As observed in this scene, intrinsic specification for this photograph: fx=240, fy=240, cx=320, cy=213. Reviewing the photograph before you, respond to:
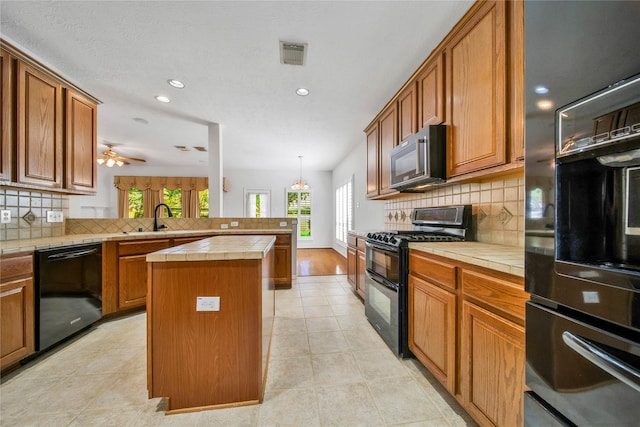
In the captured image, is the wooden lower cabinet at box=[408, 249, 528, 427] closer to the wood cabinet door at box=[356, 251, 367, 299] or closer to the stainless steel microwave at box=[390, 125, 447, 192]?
the stainless steel microwave at box=[390, 125, 447, 192]

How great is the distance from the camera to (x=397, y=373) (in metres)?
1.69

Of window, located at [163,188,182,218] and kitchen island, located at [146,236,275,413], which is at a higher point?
window, located at [163,188,182,218]

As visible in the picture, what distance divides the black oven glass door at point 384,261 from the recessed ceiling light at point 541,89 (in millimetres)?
1287

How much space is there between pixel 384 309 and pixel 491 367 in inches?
39.0

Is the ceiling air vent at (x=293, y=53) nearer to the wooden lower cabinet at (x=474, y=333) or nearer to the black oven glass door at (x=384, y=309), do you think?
the wooden lower cabinet at (x=474, y=333)

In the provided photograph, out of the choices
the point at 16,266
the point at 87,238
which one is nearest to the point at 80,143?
the point at 87,238

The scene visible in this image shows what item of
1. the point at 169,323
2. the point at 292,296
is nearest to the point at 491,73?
the point at 169,323

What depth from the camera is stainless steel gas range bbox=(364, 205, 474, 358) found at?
182cm

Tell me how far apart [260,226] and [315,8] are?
9.81 feet

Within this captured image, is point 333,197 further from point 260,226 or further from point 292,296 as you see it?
point 292,296

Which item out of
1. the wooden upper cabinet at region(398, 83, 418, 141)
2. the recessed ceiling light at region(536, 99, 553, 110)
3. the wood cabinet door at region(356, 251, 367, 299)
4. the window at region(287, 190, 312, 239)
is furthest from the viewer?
the window at region(287, 190, 312, 239)

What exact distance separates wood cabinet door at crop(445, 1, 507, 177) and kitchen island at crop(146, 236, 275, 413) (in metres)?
1.51

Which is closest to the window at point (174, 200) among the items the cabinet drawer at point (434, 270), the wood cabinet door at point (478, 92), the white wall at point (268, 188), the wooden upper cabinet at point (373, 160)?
the white wall at point (268, 188)

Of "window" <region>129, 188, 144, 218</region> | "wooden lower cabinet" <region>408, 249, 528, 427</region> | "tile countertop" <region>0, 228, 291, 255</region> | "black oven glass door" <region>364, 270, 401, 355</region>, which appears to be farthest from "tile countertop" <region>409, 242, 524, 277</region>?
"window" <region>129, 188, 144, 218</region>
